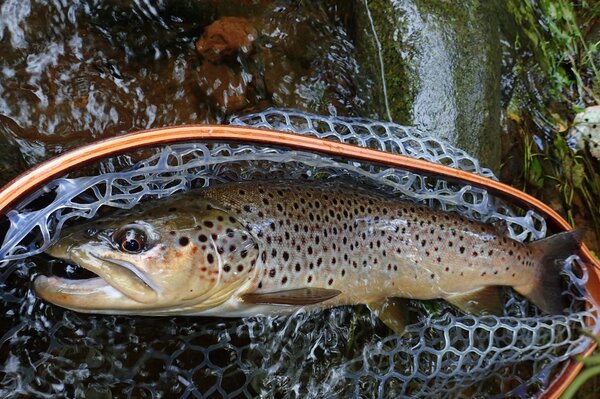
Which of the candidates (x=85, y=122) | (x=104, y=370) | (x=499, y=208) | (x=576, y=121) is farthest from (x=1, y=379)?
(x=576, y=121)

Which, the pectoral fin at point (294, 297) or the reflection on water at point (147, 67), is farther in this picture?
the reflection on water at point (147, 67)

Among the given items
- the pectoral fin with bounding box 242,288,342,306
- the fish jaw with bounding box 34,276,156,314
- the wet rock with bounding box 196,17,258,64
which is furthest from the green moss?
the fish jaw with bounding box 34,276,156,314

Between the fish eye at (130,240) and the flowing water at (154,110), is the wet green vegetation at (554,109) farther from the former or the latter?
the fish eye at (130,240)

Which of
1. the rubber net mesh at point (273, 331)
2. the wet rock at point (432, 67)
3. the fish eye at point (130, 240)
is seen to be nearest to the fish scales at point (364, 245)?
the rubber net mesh at point (273, 331)

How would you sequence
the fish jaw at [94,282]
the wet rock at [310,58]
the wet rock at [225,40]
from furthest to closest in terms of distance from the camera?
the wet rock at [310,58] → the wet rock at [225,40] → the fish jaw at [94,282]

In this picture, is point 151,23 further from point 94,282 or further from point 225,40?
point 94,282

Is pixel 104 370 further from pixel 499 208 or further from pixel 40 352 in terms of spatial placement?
pixel 499 208
